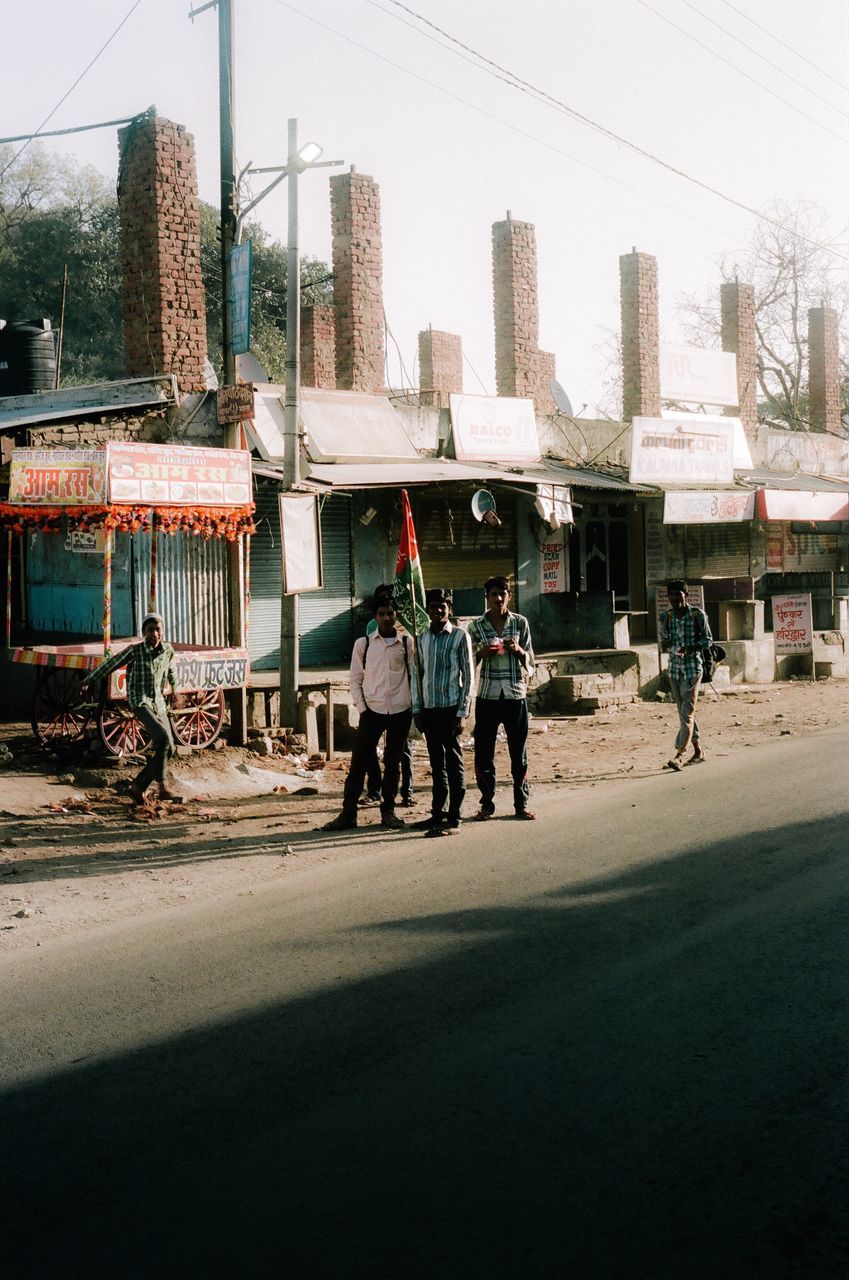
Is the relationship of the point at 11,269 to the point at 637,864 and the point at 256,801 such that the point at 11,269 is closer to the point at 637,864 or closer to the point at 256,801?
the point at 256,801

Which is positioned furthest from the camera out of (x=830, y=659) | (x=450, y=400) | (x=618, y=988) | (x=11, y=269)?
(x=11, y=269)

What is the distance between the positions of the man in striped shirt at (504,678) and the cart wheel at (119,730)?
362cm

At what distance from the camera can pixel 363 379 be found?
18484 mm

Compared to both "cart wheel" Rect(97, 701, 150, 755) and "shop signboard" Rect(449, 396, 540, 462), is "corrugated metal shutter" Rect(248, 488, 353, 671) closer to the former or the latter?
"shop signboard" Rect(449, 396, 540, 462)

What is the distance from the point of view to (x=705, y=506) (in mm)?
21109

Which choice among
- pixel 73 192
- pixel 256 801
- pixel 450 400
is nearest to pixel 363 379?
pixel 450 400

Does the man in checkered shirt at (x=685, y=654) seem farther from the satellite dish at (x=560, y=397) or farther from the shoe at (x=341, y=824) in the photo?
the satellite dish at (x=560, y=397)

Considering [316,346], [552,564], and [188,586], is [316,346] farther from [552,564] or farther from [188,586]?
[188,586]

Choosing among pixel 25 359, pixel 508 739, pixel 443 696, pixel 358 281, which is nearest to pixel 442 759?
pixel 443 696

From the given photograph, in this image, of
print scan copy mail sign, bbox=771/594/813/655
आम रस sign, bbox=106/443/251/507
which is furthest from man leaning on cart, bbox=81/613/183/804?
print scan copy mail sign, bbox=771/594/813/655

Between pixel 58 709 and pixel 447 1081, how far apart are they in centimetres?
908

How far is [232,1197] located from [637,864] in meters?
4.85

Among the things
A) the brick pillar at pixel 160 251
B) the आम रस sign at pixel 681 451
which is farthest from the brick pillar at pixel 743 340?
the brick pillar at pixel 160 251

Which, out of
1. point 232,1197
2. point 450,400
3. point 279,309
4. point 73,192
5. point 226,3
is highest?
point 73,192
